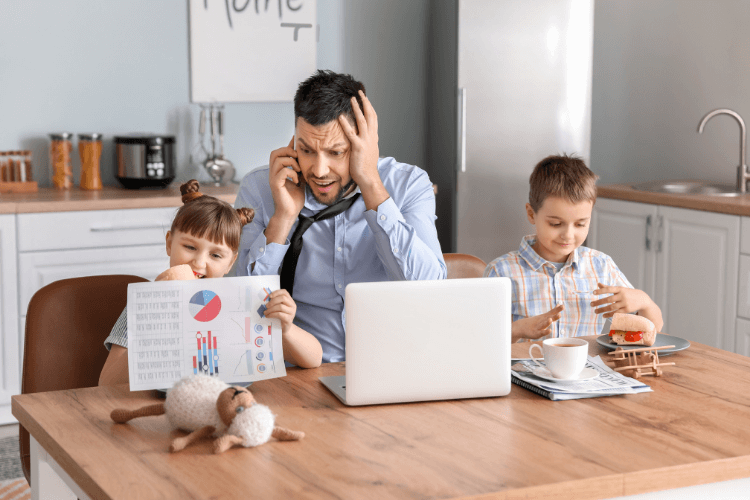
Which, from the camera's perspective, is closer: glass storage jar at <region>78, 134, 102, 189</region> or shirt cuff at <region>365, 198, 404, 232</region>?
shirt cuff at <region>365, 198, 404, 232</region>

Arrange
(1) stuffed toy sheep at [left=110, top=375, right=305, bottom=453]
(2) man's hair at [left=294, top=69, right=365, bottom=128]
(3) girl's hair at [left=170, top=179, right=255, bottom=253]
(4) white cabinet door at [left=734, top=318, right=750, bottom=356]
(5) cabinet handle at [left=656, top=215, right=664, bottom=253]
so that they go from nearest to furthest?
1. (1) stuffed toy sheep at [left=110, top=375, right=305, bottom=453]
2. (3) girl's hair at [left=170, top=179, right=255, bottom=253]
3. (2) man's hair at [left=294, top=69, right=365, bottom=128]
4. (4) white cabinet door at [left=734, top=318, right=750, bottom=356]
5. (5) cabinet handle at [left=656, top=215, right=664, bottom=253]

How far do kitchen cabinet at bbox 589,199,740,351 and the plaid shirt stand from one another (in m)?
1.24

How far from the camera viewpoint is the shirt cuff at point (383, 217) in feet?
5.90

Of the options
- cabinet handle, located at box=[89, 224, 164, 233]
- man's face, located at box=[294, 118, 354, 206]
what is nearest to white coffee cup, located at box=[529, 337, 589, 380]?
man's face, located at box=[294, 118, 354, 206]

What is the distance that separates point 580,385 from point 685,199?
2153mm

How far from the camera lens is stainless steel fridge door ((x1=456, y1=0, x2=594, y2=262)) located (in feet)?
12.5

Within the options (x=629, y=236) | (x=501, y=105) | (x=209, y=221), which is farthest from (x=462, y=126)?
(x=209, y=221)

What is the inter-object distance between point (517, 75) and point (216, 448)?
3.12 metres

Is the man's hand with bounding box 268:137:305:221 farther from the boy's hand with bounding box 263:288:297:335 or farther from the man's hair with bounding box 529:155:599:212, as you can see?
the man's hair with bounding box 529:155:599:212

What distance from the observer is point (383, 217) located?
5.92 ft

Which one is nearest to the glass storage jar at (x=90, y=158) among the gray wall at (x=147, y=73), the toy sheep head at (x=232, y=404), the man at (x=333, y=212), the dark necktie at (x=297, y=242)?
the gray wall at (x=147, y=73)

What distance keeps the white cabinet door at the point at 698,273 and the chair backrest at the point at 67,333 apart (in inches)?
89.6

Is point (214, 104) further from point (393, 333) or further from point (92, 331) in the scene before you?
point (393, 333)

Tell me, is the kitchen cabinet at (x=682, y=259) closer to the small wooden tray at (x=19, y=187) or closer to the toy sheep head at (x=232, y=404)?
the small wooden tray at (x=19, y=187)
